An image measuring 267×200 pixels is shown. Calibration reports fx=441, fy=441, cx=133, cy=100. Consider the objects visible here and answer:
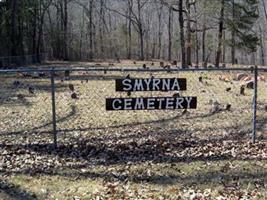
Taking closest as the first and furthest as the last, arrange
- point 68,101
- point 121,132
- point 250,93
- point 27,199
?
point 27,199 < point 121,132 < point 68,101 < point 250,93

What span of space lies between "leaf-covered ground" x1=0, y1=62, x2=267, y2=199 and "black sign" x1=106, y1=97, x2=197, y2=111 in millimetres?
756

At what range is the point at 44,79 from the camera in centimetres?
2295

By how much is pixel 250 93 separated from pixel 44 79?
36.7 ft

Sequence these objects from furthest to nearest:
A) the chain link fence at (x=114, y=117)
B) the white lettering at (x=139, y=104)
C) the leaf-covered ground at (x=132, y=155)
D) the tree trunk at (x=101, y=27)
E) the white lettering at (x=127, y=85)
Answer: the tree trunk at (x=101, y=27), the chain link fence at (x=114, y=117), the white lettering at (x=139, y=104), the white lettering at (x=127, y=85), the leaf-covered ground at (x=132, y=155)

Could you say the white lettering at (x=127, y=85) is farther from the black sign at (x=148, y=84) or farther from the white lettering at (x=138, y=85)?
the white lettering at (x=138, y=85)

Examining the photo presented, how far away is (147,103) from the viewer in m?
8.05

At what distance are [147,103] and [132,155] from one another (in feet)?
3.28

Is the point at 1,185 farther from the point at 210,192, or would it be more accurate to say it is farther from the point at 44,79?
the point at 44,79

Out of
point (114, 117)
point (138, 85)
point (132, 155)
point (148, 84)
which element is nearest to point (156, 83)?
point (148, 84)

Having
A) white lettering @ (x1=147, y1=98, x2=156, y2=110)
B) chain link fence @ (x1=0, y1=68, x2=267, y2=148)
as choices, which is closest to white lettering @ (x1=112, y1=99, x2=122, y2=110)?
white lettering @ (x1=147, y1=98, x2=156, y2=110)

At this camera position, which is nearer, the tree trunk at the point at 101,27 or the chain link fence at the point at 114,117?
the chain link fence at the point at 114,117

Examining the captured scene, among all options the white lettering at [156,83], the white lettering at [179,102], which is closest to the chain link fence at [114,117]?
the white lettering at [156,83]

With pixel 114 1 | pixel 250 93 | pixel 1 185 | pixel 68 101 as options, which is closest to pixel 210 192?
pixel 1 185

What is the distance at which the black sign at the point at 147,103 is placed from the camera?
26.2 ft
